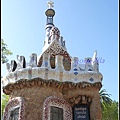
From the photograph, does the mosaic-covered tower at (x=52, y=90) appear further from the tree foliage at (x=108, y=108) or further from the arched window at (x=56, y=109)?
the tree foliage at (x=108, y=108)

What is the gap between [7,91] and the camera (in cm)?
1098

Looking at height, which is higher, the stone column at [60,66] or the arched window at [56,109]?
the stone column at [60,66]

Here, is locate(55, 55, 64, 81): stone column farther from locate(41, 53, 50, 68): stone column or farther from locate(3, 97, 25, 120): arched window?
locate(3, 97, 25, 120): arched window

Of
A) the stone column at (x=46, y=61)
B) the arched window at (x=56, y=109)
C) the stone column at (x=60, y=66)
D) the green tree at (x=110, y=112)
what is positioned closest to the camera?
the arched window at (x=56, y=109)

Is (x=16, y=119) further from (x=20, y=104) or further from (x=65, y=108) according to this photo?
(x=65, y=108)

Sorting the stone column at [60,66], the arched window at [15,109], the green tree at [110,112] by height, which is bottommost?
the green tree at [110,112]

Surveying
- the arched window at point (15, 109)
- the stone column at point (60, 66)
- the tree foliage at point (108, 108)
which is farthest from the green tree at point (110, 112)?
the arched window at point (15, 109)

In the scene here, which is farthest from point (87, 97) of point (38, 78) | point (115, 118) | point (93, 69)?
point (115, 118)

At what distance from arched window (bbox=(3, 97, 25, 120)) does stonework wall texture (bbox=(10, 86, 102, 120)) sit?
0.18 m

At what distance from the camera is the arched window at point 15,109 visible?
970 centimetres

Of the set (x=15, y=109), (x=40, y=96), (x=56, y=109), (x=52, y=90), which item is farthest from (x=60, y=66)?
(x=15, y=109)

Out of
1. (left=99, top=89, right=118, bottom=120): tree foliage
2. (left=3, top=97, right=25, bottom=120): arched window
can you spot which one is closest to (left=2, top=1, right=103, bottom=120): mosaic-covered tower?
(left=3, top=97, right=25, bottom=120): arched window

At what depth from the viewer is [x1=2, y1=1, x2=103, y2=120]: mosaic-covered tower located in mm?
9797

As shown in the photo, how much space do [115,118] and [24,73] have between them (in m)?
11.5
